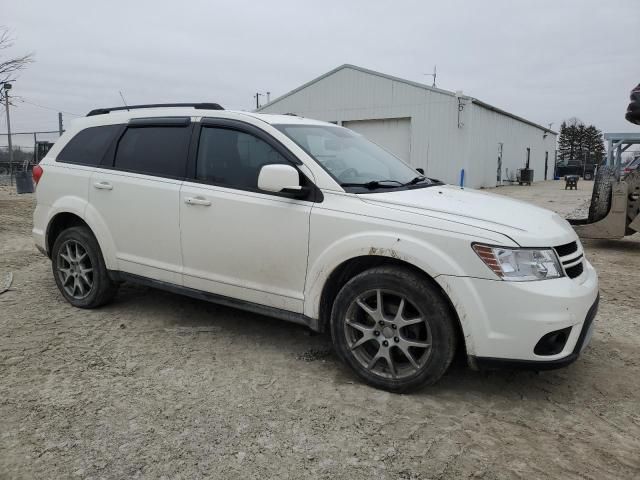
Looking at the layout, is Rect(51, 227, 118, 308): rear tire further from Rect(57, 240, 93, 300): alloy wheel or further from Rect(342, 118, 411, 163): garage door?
Rect(342, 118, 411, 163): garage door

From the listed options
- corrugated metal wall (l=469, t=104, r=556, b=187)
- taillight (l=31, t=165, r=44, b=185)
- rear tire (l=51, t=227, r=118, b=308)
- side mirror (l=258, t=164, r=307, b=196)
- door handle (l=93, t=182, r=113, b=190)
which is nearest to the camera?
side mirror (l=258, t=164, r=307, b=196)

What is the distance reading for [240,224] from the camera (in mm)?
3619

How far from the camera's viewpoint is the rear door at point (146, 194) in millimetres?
4023

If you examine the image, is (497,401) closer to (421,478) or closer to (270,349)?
(421,478)

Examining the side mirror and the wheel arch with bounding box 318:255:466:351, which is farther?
the side mirror

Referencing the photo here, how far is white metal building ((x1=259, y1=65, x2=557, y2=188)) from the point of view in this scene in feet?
71.9

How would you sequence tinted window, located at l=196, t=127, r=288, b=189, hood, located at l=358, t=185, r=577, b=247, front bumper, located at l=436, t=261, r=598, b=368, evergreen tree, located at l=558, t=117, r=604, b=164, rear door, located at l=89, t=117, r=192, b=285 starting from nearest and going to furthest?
1. front bumper, located at l=436, t=261, r=598, b=368
2. hood, located at l=358, t=185, r=577, b=247
3. tinted window, located at l=196, t=127, r=288, b=189
4. rear door, located at l=89, t=117, r=192, b=285
5. evergreen tree, located at l=558, t=117, r=604, b=164

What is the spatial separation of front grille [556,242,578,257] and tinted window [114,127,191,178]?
271cm

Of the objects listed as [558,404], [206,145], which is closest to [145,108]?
[206,145]

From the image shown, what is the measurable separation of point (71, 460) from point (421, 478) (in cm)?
167

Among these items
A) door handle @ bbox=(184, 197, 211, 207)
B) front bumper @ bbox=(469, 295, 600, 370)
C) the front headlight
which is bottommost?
front bumper @ bbox=(469, 295, 600, 370)

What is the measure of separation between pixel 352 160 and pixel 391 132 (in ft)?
66.4

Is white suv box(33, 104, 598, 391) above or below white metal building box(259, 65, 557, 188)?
below

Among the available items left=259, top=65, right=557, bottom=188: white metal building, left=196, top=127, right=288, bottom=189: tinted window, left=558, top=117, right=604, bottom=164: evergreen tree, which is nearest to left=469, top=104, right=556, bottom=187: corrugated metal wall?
left=259, top=65, right=557, bottom=188: white metal building
